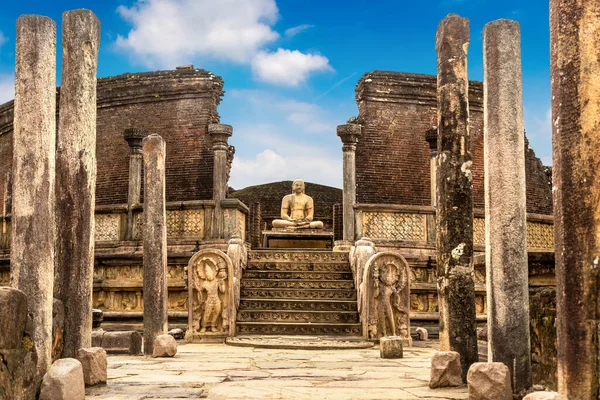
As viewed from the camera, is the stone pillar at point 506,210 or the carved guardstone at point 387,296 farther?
the carved guardstone at point 387,296

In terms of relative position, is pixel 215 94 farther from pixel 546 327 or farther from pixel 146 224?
pixel 546 327

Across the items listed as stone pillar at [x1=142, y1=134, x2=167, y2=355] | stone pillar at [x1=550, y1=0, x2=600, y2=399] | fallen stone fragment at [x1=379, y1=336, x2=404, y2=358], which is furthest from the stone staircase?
stone pillar at [x1=550, y1=0, x2=600, y2=399]

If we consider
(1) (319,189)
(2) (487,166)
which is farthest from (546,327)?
(1) (319,189)

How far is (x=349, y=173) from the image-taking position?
16469mm

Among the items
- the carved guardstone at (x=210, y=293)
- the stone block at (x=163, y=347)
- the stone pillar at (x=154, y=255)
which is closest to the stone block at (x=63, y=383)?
the stone block at (x=163, y=347)

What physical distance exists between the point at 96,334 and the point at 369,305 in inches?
162

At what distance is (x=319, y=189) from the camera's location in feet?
83.4

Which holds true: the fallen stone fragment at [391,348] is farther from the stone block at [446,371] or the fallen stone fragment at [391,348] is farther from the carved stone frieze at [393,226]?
the carved stone frieze at [393,226]

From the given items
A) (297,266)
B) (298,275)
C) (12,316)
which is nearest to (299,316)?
(298,275)

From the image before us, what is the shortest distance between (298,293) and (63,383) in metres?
8.02

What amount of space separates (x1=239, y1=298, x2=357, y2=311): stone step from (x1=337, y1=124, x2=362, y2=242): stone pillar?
2.67 metres

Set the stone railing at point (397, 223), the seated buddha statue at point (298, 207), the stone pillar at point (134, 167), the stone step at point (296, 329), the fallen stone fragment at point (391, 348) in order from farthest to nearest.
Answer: the seated buddha statue at point (298, 207) < the stone pillar at point (134, 167) < the stone railing at point (397, 223) < the stone step at point (296, 329) < the fallen stone fragment at point (391, 348)

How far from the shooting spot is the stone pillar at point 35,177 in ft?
18.7

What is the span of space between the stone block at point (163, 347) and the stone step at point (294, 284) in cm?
423
